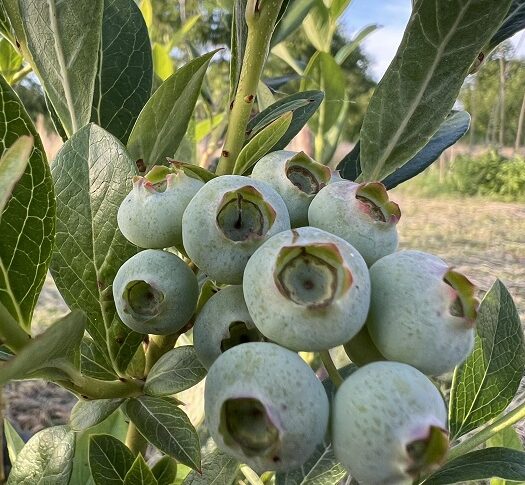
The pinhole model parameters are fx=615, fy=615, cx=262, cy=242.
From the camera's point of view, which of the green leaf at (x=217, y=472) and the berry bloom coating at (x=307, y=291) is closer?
the berry bloom coating at (x=307, y=291)

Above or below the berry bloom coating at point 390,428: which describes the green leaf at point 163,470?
below

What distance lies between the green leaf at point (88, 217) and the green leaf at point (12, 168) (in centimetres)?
20

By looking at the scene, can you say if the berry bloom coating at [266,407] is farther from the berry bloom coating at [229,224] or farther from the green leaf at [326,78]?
the green leaf at [326,78]

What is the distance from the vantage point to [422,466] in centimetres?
36

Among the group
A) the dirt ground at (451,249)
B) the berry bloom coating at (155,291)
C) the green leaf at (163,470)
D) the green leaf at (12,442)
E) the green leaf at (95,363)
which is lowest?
the dirt ground at (451,249)

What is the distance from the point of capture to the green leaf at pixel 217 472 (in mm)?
677

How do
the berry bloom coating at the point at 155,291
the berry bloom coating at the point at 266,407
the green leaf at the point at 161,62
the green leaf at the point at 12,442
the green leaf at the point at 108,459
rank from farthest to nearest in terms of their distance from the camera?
the green leaf at the point at 161,62 → the green leaf at the point at 12,442 → the green leaf at the point at 108,459 → the berry bloom coating at the point at 155,291 → the berry bloom coating at the point at 266,407

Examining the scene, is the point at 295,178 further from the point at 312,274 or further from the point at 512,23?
the point at 512,23

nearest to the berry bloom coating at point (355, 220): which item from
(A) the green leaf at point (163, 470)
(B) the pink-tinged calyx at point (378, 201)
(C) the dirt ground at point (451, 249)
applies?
(B) the pink-tinged calyx at point (378, 201)

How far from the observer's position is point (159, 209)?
480mm

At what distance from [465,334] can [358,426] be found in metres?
0.10

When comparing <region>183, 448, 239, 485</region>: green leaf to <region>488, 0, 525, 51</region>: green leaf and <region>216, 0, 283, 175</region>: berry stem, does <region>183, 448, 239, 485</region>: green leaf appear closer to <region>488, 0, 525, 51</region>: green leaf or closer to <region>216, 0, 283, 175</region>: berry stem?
<region>216, 0, 283, 175</region>: berry stem

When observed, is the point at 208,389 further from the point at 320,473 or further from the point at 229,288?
the point at 320,473

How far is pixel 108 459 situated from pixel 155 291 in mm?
307
